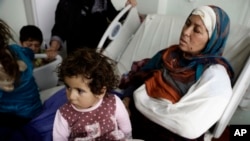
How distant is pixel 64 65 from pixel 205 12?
2.36 ft

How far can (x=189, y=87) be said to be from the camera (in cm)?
133

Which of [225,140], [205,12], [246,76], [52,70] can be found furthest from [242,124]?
[52,70]

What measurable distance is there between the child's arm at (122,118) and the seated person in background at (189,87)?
146 millimetres

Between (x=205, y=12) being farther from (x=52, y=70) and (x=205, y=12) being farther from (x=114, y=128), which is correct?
(x=52, y=70)

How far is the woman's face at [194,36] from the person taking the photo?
4.31ft

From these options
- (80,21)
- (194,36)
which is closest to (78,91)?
(194,36)

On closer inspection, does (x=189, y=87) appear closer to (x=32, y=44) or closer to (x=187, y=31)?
(x=187, y=31)

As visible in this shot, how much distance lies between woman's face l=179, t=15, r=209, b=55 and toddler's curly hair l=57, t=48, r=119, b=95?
1.47 feet

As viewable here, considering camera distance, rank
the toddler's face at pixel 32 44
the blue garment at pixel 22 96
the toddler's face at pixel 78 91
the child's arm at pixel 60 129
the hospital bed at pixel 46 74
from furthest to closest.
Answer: the toddler's face at pixel 32 44 < the hospital bed at pixel 46 74 < the blue garment at pixel 22 96 < the child's arm at pixel 60 129 < the toddler's face at pixel 78 91

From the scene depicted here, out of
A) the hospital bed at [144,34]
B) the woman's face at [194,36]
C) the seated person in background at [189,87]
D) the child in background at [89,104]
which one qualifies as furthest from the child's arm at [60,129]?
the woman's face at [194,36]

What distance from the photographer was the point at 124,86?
167 cm

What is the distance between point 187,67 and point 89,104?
0.54 m

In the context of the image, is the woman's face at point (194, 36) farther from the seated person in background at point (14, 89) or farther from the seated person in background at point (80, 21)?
the seated person in background at point (80, 21)

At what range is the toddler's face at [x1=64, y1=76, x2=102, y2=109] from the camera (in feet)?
3.39
